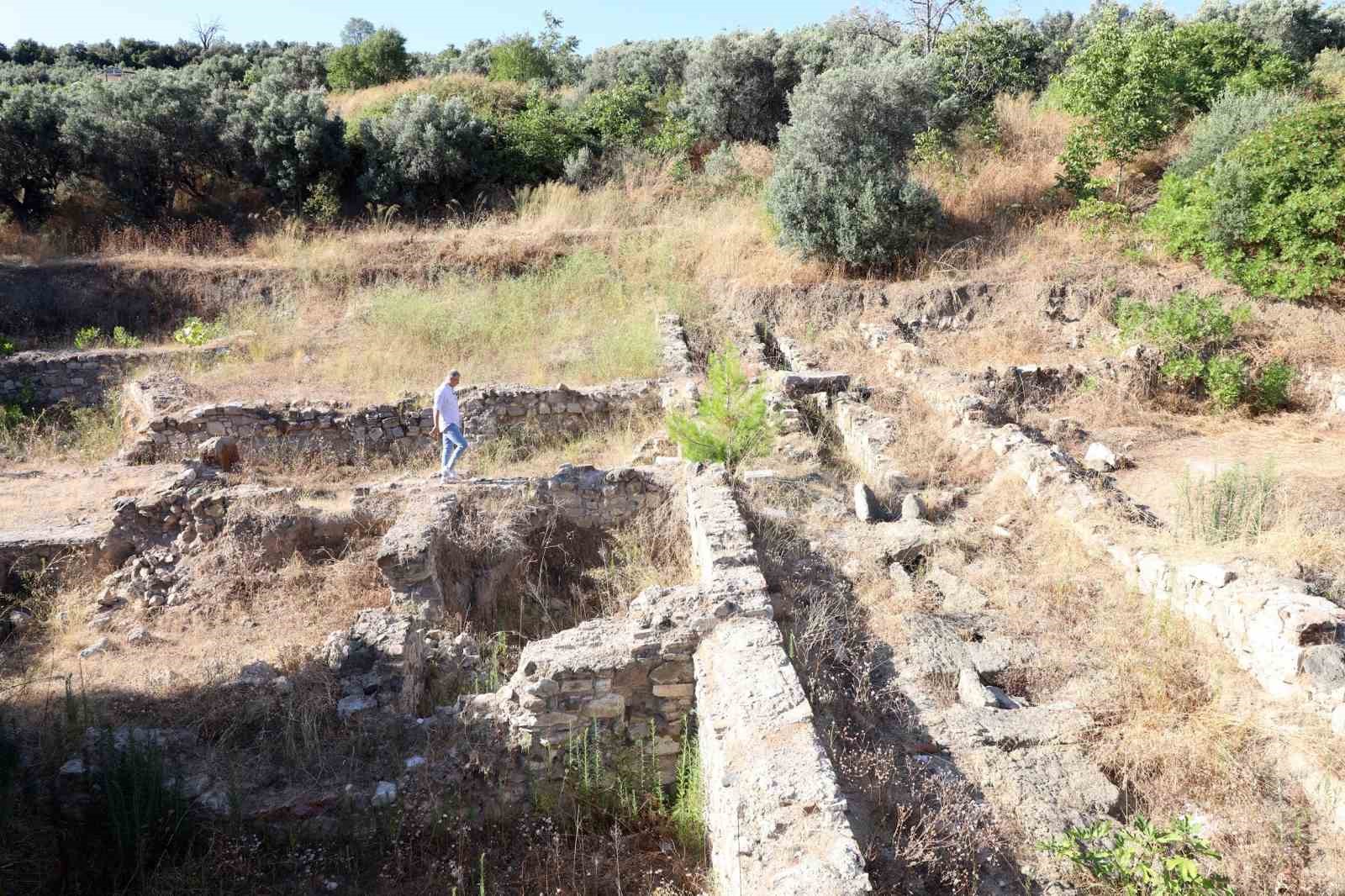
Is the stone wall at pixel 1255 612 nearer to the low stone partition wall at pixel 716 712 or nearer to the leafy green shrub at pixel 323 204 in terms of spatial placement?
the low stone partition wall at pixel 716 712

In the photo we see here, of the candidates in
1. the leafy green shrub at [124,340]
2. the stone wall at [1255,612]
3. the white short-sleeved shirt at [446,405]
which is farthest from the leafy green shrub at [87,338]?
the stone wall at [1255,612]

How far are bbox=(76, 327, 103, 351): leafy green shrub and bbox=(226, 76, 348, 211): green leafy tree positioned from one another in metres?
5.52

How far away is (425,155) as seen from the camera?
64.1 feet

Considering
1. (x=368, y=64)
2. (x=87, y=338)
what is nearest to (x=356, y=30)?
(x=368, y=64)

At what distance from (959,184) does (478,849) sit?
16.3 meters

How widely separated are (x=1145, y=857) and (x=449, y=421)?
23.3 feet

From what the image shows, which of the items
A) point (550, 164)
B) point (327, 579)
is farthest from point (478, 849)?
point (550, 164)

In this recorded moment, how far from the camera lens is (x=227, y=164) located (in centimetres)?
1955

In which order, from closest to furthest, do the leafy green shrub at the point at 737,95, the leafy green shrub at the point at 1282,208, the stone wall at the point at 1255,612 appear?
1. the stone wall at the point at 1255,612
2. the leafy green shrub at the point at 1282,208
3. the leafy green shrub at the point at 737,95

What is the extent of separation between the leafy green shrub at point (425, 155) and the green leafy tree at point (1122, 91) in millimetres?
12437

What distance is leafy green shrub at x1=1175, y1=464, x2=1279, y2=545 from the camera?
629 cm

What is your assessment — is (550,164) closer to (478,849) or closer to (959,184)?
(959,184)

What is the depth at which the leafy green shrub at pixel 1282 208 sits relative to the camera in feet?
38.0

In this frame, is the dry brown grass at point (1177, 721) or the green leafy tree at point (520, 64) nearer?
the dry brown grass at point (1177, 721)
